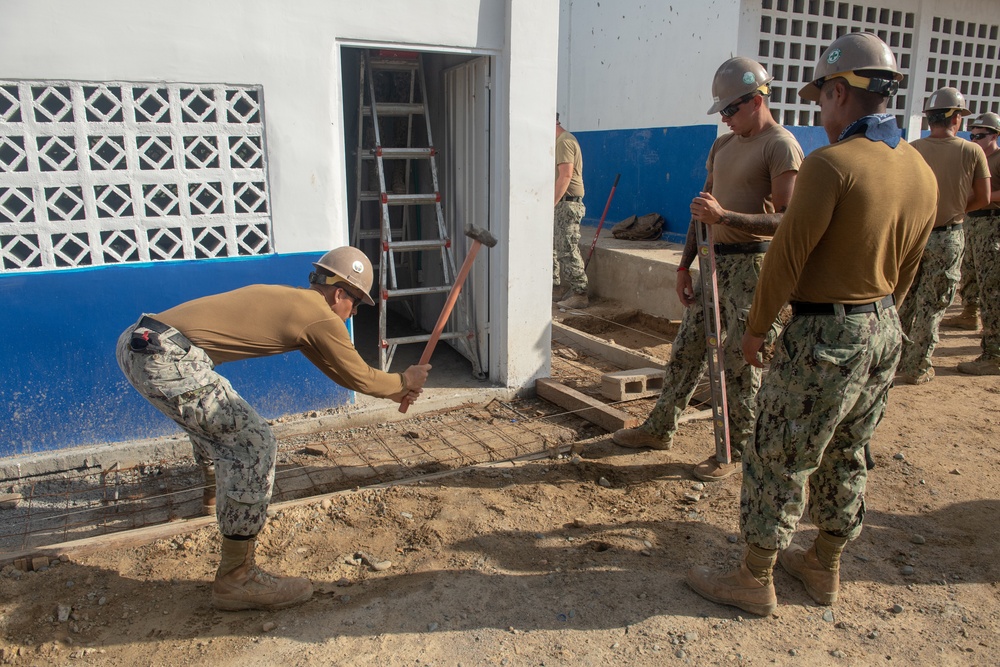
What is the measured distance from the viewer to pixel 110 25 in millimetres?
3973

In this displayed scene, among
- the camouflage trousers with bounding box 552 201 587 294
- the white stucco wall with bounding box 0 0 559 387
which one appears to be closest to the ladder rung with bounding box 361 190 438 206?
the white stucco wall with bounding box 0 0 559 387

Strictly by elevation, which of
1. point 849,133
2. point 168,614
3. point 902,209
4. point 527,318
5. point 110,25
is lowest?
point 168,614

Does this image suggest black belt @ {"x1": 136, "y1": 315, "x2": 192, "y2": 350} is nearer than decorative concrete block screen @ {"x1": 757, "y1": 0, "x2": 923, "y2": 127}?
Yes

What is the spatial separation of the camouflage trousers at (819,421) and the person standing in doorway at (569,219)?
524 cm

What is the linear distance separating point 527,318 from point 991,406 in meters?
3.35

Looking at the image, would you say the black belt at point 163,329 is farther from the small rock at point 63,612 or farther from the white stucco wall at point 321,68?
the white stucco wall at point 321,68

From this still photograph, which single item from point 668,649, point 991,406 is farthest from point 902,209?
point 991,406

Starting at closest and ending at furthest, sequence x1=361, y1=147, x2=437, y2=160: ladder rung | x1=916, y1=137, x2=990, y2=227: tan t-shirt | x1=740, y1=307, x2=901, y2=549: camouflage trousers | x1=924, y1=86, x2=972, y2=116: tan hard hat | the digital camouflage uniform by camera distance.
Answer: x1=740, y1=307, x2=901, y2=549: camouflage trousers < x1=916, y1=137, x2=990, y2=227: tan t-shirt < x1=924, y1=86, x2=972, y2=116: tan hard hat < x1=361, y1=147, x2=437, y2=160: ladder rung < the digital camouflage uniform

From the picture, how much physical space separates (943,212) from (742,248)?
2.54m

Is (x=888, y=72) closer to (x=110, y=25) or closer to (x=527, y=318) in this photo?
(x=527, y=318)

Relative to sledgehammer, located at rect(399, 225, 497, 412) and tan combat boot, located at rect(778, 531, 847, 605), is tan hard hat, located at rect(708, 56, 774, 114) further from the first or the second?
tan combat boot, located at rect(778, 531, 847, 605)

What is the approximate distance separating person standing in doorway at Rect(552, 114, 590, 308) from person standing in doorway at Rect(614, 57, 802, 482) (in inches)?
148

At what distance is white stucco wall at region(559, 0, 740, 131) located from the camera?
30.7ft

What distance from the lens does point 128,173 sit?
13.7 feet
